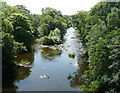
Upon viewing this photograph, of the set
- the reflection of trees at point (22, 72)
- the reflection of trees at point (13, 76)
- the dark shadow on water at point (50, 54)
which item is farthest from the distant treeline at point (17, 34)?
the dark shadow on water at point (50, 54)

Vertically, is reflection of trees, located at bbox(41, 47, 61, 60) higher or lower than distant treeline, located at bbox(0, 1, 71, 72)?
lower

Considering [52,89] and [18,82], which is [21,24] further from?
[52,89]

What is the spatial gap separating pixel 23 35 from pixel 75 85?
2826cm

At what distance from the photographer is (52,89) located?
2892cm

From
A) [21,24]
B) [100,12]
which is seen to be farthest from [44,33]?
[100,12]

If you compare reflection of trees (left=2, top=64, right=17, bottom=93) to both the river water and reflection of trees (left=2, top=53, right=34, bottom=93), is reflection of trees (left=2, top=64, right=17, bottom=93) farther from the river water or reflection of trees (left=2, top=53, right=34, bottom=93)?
the river water

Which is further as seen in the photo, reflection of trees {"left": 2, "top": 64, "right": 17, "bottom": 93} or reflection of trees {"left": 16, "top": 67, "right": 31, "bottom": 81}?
reflection of trees {"left": 16, "top": 67, "right": 31, "bottom": 81}

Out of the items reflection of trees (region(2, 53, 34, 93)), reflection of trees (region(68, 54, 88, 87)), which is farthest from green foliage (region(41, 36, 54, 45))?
reflection of trees (region(2, 53, 34, 93))

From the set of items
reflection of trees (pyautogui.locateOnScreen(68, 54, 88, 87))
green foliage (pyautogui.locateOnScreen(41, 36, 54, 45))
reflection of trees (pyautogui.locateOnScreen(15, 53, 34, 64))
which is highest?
green foliage (pyautogui.locateOnScreen(41, 36, 54, 45))

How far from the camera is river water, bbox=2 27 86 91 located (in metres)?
29.9

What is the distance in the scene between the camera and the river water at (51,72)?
29922 millimetres

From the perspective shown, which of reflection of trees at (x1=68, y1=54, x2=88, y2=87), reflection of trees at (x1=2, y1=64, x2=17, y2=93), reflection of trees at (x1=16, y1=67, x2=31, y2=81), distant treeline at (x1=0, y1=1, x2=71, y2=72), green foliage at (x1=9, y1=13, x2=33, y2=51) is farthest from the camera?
green foliage at (x1=9, y1=13, x2=33, y2=51)

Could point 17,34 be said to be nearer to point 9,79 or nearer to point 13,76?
point 13,76

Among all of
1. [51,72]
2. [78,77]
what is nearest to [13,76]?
[51,72]
